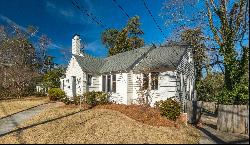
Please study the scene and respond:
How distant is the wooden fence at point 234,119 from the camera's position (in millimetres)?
12258

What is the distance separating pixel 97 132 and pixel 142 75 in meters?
10.1

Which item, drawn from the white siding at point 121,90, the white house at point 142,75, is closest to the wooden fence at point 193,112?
the white house at point 142,75

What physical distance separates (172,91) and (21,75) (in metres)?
25.5

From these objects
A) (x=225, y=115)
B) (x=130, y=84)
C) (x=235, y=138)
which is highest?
(x=130, y=84)

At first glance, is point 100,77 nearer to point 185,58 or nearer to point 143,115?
point 185,58

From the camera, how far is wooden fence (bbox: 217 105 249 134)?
40.2 ft

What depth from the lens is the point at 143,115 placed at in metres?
17.0

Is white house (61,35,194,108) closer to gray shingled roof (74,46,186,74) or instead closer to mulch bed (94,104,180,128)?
gray shingled roof (74,46,186,74)

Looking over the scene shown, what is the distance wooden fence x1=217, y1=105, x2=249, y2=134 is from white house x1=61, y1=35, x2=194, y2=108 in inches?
253

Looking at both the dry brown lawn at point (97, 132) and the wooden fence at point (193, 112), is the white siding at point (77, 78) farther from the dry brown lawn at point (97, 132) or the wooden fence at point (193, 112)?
the wooden fence at point (193, 112)

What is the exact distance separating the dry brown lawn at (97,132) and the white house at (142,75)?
5.88m

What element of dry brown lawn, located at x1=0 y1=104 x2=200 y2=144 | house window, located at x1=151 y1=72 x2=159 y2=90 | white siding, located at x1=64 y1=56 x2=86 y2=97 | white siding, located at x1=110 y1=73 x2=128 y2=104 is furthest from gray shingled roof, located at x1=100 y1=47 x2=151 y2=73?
A: dry brown lawn, located at x1=0 y1=104 x2=200 y2=144

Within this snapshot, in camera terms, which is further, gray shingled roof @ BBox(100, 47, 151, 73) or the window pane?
gray shingled roof @ BBox(100, 47, 151, 73)

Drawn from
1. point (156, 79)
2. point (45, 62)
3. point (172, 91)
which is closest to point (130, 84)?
point (156, 79)
